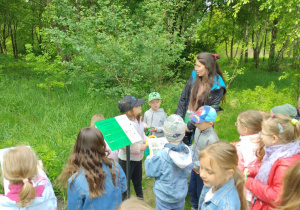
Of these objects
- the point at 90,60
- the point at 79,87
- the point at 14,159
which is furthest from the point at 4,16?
the point at 14,159

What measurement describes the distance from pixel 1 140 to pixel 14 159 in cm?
246

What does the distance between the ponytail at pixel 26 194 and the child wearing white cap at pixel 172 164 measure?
1.00 metres

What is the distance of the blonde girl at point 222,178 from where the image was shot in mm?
1763

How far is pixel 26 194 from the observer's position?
1889 millimetres

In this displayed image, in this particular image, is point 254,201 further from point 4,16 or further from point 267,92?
point 4,16

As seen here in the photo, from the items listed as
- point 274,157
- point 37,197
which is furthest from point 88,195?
point 274,157

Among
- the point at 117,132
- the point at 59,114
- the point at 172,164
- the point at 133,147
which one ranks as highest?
the point at 117,132

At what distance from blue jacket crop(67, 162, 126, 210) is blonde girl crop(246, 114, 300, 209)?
1.18 m

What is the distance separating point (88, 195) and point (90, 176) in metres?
0.17

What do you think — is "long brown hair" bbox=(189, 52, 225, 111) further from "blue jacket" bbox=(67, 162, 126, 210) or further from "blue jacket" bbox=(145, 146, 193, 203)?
"blue jacket" bbox=(67, 162, 126, 210)

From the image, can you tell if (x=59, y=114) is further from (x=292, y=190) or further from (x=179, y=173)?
(x=292, y=190)

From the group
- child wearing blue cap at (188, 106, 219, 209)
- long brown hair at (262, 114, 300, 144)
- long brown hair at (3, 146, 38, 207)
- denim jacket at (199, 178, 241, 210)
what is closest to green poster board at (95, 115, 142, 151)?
long brown hair at (3, 146, 38, 207)

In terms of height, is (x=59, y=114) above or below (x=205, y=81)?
below

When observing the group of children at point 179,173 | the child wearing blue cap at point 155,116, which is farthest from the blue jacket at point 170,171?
the child wearing blue cap at point 155,116
